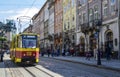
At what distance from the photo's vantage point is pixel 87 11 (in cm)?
5584

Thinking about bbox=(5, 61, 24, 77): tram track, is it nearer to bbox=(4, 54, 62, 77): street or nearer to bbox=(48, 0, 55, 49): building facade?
bbox=(4, 54, 62, 77): street

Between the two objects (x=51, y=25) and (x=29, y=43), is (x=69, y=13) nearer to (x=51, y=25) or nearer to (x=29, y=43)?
(x=51, y=25)

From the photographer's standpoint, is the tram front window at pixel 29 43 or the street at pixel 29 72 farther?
the tram front window at pixel 29 43

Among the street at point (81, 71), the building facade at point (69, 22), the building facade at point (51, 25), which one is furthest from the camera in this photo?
the building facade at point (51, 25)

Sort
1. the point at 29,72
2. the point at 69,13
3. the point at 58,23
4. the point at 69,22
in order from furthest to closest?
the point at 58,23, the point at 69,13, the point at 69,22, the point at 29,72

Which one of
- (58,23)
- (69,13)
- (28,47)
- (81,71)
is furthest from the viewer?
(58,23)

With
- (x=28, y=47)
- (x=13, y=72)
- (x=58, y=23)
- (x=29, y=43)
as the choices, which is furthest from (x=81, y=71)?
(x=58, y=23)

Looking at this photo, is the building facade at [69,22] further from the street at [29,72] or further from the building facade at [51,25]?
the street at [29,72]

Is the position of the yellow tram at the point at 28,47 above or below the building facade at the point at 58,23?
below

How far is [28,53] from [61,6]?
159 ft

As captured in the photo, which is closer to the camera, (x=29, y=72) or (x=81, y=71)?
(x=29, y=72)

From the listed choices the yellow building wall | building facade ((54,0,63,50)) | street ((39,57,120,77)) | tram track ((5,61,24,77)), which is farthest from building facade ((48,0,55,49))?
tram track ((5,61,24,77))

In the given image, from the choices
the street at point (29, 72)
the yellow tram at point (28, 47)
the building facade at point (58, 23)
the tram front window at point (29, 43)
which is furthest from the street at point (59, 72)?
the building facade at point (58, 23)

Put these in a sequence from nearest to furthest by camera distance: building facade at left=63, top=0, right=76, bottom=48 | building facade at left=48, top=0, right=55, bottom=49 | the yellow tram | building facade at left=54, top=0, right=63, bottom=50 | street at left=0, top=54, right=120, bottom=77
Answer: street at left=0, top=54, right=120, bottom=77, the yellow tram, building facade at left=63, top=0, right=76, bottom=48, building facade at left=54, top=0, right=63, bottom=50, building facade at left=48, top=0, right=55, bottom=49
